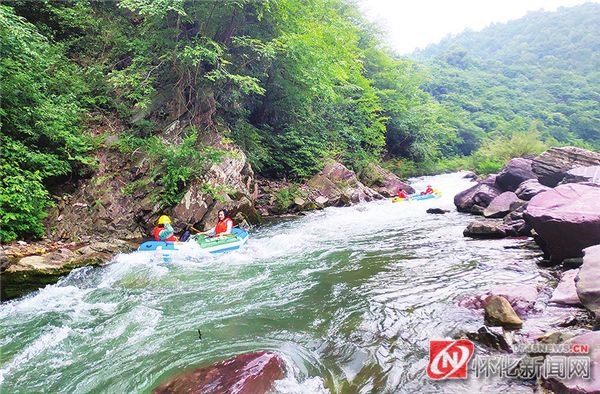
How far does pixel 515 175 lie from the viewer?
12.4m

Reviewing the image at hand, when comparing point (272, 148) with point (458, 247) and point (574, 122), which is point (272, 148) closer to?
point (458, 247)

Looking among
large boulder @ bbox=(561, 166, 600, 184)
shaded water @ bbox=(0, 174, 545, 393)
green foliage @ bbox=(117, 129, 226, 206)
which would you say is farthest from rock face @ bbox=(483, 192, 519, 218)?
green foliage @ bbox=(117, 129, 226, 206)

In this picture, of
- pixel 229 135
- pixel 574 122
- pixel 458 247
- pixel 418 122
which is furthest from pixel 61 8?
pixel 574 122

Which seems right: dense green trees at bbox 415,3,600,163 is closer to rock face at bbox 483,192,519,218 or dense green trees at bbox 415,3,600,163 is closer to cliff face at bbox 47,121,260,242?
rock face at bbox 483,192,519,218

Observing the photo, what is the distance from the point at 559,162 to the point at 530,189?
7.04 feet

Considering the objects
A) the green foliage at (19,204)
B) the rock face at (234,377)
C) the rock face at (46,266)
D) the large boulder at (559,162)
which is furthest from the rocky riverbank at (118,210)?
the large boulder at (559,162)

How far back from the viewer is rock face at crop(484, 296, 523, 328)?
3686mm

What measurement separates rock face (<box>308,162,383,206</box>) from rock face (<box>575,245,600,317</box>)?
→ 36.2 feet

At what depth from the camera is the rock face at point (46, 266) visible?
592 centimetres

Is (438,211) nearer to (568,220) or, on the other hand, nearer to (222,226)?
(568,220)

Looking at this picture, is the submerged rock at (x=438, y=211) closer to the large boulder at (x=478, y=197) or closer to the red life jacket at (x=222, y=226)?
the large boulder at (x=478, y=197)

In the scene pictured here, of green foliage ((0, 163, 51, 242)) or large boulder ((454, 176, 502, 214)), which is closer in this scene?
green foliage ((0, 163, 51, 242))

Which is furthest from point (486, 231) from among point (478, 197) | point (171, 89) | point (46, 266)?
point (171, 89)

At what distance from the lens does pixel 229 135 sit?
12461 millimetres
